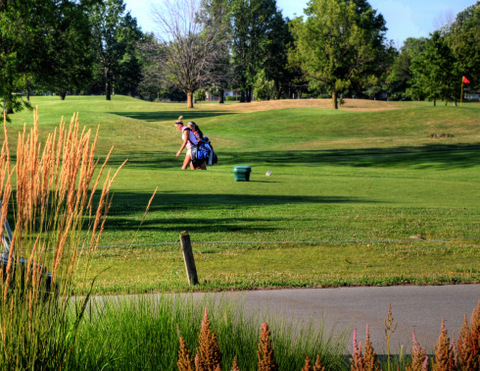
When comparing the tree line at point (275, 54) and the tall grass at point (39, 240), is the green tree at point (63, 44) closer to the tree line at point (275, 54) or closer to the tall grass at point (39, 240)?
the tree line at point (275, 54)

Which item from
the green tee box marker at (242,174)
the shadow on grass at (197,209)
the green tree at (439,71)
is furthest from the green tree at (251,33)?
the shadow on grass at (197,209)

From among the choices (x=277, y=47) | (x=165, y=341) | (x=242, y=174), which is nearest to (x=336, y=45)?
(x=277, y=47)

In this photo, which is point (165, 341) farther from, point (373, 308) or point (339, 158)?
point (339, 158)

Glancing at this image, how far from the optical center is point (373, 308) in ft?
25.9

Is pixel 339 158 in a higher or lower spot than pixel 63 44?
lower

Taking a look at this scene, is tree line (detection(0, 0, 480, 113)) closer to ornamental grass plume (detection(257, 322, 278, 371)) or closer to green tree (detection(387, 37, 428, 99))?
green tree (detection(387, 37, 428, 99))

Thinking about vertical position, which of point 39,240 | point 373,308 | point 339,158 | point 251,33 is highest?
point 251,33

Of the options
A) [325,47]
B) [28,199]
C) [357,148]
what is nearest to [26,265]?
[28,199]

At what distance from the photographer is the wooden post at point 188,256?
28.6ft

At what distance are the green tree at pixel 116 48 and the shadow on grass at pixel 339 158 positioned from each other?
55.9m

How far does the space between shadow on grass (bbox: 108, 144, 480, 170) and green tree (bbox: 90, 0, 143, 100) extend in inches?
2201

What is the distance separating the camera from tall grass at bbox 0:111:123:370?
3713mm

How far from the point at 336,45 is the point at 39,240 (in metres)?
69.9

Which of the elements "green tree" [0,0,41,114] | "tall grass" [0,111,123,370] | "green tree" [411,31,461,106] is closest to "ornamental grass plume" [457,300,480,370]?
"tall grass" [0,111,123,370]
